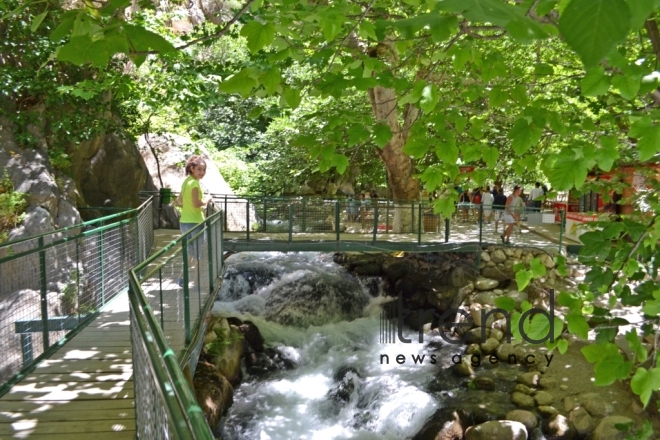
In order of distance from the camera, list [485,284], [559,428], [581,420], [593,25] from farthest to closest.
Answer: [485,284] → [581,420] → [559,428] → [593,25]

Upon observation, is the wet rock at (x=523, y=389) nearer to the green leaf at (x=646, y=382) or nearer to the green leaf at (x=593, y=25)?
the green leaf at (x=646, y=382)

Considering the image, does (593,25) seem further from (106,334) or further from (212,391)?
(212,391)

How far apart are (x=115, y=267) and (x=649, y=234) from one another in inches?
280

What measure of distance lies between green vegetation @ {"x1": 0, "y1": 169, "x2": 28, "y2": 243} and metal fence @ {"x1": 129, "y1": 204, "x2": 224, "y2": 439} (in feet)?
14.4

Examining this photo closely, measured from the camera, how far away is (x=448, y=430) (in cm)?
869

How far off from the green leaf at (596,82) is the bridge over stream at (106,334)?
222 cm

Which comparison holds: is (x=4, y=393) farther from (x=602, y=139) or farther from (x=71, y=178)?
(x=71, y=178)

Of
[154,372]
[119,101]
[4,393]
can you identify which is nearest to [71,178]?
[119,101]

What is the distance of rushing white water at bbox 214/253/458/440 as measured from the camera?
9352 mm

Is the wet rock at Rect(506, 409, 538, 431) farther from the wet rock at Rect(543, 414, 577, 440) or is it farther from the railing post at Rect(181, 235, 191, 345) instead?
the railing post at Rect(181, 235, 191, 345)

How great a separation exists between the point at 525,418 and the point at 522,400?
2.04 ft

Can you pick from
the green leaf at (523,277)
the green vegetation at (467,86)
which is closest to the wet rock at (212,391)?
the green vegetation at (467,86)

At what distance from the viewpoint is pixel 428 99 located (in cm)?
335

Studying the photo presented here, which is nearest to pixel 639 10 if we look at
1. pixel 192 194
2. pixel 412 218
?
pixel 192 194
